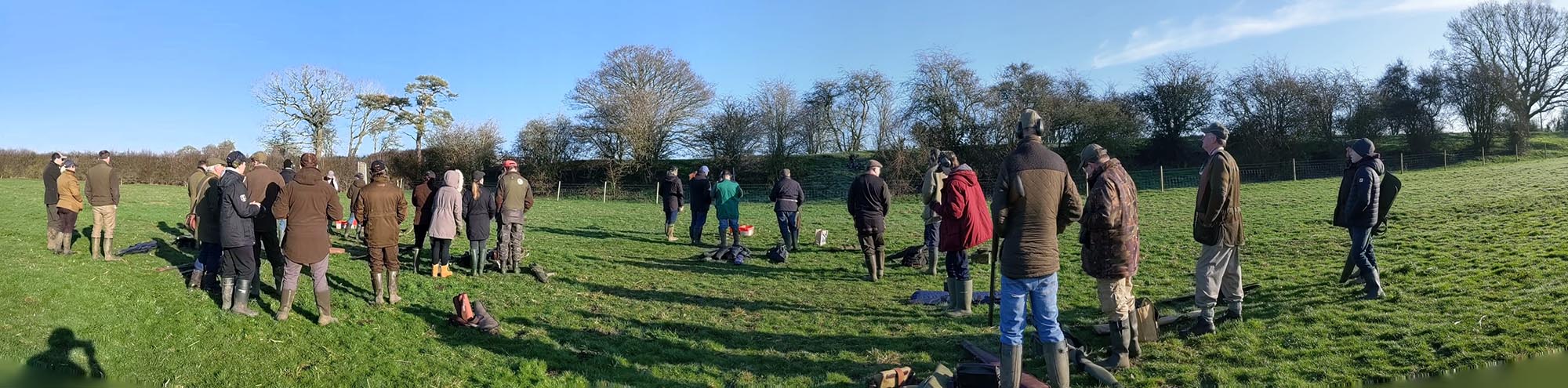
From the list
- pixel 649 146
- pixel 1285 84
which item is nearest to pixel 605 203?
pixel 649 146

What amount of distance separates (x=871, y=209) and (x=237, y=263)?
6821mm

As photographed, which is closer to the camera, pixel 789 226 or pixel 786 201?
pixel 786 201

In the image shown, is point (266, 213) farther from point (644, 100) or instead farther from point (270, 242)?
point (644, 100)

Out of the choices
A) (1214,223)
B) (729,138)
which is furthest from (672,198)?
(729,138)

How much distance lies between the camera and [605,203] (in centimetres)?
2909

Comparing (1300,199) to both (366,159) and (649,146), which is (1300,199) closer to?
(649,146)

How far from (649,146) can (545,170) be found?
5.35 metres

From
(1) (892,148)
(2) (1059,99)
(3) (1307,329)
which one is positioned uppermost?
(2) (1059,99)

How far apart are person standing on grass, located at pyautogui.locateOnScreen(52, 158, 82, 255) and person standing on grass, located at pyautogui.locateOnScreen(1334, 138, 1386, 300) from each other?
48.7 feet

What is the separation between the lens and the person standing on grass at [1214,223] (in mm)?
5582

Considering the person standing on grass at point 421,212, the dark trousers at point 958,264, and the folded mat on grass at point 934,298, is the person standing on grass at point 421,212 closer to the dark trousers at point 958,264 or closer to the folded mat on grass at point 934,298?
the folded mat on grass at point 934,298

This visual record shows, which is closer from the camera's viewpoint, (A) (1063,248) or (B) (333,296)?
(B) (333,296)

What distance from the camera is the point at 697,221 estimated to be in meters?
14.4

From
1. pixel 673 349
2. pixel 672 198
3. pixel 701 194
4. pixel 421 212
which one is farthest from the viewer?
pixel 672 198
